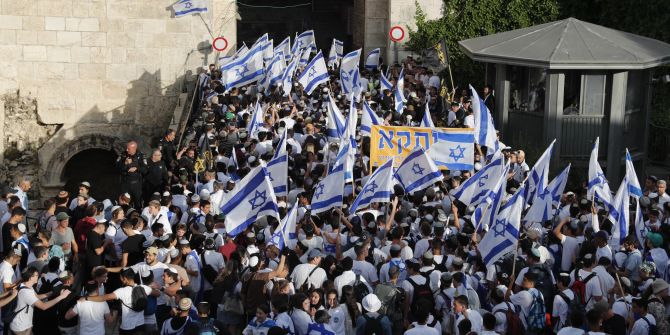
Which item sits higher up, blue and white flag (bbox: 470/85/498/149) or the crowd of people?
blue and white flag (bbox: 470/85/498/149)

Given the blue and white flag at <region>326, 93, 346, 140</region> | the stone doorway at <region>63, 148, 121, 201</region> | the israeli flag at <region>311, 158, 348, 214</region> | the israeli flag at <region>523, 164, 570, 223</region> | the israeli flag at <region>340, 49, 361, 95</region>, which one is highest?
the israeli flag at <region>340, 49, 361, 95</region>

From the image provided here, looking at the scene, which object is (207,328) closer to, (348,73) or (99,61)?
(348,73)

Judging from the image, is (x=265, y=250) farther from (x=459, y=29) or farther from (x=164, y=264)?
(x=459, y=29)

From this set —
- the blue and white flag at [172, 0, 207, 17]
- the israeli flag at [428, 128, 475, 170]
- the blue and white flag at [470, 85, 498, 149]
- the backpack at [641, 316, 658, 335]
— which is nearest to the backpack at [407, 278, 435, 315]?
the backpack at [641, 316, 658, 335]

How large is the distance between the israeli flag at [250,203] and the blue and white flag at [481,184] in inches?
123

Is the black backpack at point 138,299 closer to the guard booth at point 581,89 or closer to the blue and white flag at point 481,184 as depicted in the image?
the blue and white flag at point 481,184

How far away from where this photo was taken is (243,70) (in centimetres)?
2253

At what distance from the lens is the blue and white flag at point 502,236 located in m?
11.9

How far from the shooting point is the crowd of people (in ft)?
35.2

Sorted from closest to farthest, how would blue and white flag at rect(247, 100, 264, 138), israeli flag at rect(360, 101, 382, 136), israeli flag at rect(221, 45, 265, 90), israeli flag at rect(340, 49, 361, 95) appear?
israeli flag at rect(360, 101, 382, 136), blue and white flag at rect(247, 100, 264, 138), israeli flag at rect(221, 45, 265, 90), israeli flag at rect(340, 49, 361, 95)

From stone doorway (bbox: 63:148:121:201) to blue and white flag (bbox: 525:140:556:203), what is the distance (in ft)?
63.8

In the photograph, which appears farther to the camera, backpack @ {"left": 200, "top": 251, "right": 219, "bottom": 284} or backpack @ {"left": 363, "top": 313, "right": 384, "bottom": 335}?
backpack @ {"left": 200, "top": 251, "right": 219, "bottom": 284}

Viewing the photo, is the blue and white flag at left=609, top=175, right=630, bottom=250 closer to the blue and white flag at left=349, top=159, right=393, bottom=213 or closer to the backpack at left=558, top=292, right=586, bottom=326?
the backpack at left=558, top=292, right=586, bottom=326

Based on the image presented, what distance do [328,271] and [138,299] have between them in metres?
2.26
